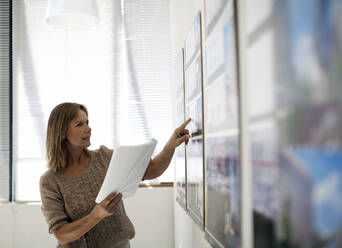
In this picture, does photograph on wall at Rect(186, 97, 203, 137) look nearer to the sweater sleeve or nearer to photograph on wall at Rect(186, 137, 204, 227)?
photograph on wall at Rect(186, 137, 204, 227)

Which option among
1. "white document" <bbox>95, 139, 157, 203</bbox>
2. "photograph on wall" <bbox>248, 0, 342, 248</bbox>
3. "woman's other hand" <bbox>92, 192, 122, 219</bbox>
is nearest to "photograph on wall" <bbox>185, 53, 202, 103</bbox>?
"white document" <bbox>95, 139, 157, 203</bbox>

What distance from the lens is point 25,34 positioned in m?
3.69

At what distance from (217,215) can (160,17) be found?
2751mm

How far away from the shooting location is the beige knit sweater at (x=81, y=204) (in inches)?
79.2

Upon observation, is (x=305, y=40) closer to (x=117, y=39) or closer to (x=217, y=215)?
(x=217, y=215)

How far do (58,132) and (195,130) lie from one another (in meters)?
0.78

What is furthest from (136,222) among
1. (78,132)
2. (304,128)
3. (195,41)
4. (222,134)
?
(304,128)

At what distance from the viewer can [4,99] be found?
364 centimetres

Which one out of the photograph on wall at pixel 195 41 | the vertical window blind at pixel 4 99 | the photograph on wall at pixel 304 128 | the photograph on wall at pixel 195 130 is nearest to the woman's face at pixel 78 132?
the photograph on wall at pixel 195 130

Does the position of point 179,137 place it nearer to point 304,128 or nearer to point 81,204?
point 81,204

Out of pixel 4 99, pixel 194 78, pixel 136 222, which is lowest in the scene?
pixel 136 222

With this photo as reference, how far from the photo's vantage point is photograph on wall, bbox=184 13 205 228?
1.59 meters

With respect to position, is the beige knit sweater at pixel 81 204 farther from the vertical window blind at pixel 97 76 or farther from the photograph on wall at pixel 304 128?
the vertical window blind at pixel 97 76

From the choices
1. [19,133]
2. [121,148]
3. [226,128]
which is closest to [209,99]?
[226,128]
